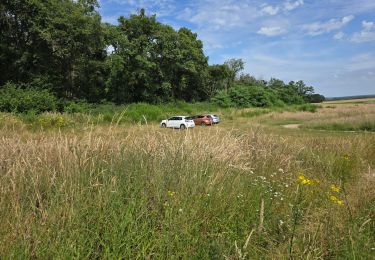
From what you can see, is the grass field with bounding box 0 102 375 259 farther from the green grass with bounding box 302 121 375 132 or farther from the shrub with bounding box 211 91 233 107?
the shrub with bounding box 211 91 233 107

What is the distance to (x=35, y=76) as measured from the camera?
37.9m

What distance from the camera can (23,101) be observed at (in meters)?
29.3

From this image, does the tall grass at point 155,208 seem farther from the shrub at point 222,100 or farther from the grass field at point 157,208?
the shrub at point 222,100

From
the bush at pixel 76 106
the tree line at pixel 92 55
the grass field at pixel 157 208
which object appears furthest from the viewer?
the tree line at pixel 92 55

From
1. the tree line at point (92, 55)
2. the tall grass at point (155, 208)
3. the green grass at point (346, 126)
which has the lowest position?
the green grass at point (346, 126)

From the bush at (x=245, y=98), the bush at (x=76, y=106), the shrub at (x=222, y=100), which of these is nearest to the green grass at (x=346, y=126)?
the bush at (x=76, y=106)

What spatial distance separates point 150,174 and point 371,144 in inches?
265

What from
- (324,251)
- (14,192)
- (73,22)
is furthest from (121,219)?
(73,22)

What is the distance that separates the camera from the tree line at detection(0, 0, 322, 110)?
117 ft

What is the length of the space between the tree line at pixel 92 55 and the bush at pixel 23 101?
3.05 m

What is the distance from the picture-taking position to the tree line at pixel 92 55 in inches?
1399

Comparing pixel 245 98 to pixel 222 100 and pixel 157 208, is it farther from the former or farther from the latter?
pixel 157 208

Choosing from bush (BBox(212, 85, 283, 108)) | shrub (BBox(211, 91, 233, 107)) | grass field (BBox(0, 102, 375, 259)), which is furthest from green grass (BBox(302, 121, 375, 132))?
bush (BBox(212, 85, 283, 108))

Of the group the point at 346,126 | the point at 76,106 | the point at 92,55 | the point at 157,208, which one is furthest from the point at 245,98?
the point at 157,208
